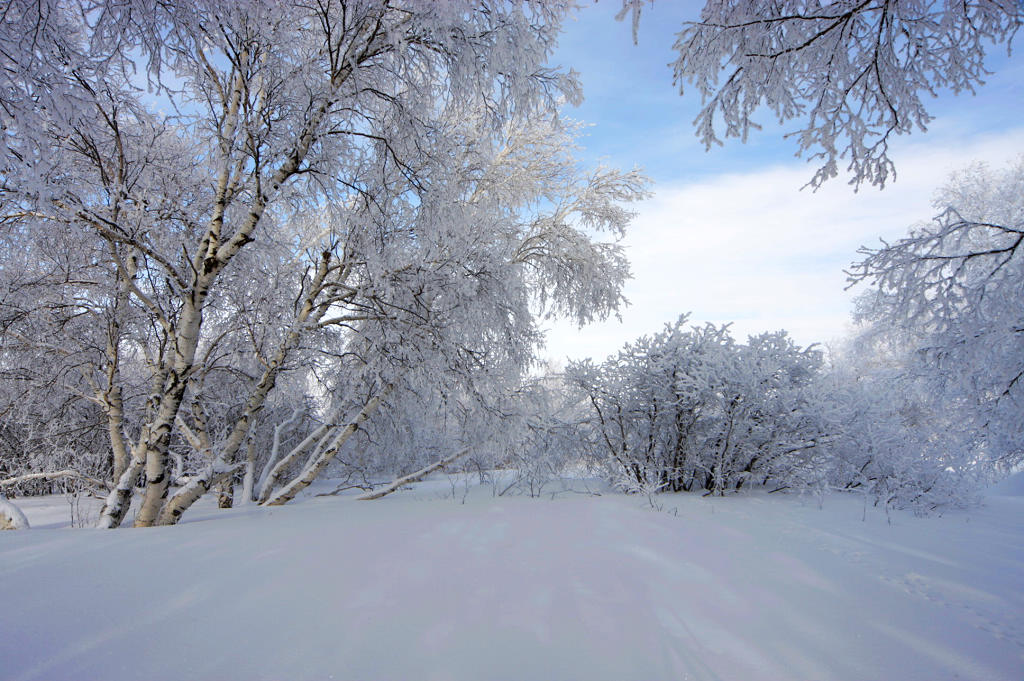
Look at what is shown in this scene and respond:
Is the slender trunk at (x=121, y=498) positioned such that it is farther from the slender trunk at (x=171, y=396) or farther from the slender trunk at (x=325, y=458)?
the slender trunk at (x=325, y=458)

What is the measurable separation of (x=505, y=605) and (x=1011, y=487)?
14.8m

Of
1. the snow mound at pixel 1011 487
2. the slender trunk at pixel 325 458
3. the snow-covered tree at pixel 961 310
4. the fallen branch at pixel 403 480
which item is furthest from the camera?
the snow mound at pixel 1011 487

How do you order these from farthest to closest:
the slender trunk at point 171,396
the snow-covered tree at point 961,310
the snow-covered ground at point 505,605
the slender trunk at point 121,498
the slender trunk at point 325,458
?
the slender trunk at point 325,458 → the slender trunk at point 121,498 → the slender trunk at point 171,396 → the snow-covered tree at point 961,310 → the snow-covered ground at point 505,605

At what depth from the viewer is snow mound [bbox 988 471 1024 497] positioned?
35.7ft

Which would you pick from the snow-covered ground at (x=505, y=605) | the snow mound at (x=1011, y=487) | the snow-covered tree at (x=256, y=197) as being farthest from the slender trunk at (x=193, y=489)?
Result: the snow mound at (x=1011, y=487)

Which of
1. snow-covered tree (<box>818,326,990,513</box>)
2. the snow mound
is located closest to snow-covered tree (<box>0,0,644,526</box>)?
snow-covered tree (<box>818,326,990,513</box>)

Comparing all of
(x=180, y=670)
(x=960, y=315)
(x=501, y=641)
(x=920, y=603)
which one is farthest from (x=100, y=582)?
(x=960, y=315)

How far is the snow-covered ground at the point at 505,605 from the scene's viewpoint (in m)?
1.70

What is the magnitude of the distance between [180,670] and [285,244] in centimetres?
475

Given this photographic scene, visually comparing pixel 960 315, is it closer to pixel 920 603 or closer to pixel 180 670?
pixel 920 603

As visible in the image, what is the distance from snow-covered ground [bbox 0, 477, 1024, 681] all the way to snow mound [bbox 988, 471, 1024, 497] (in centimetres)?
1071

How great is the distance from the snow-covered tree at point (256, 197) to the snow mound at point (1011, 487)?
1222 centimetres

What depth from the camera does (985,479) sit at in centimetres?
630

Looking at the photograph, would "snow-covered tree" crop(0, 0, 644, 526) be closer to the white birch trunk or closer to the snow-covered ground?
the white birch trunk
